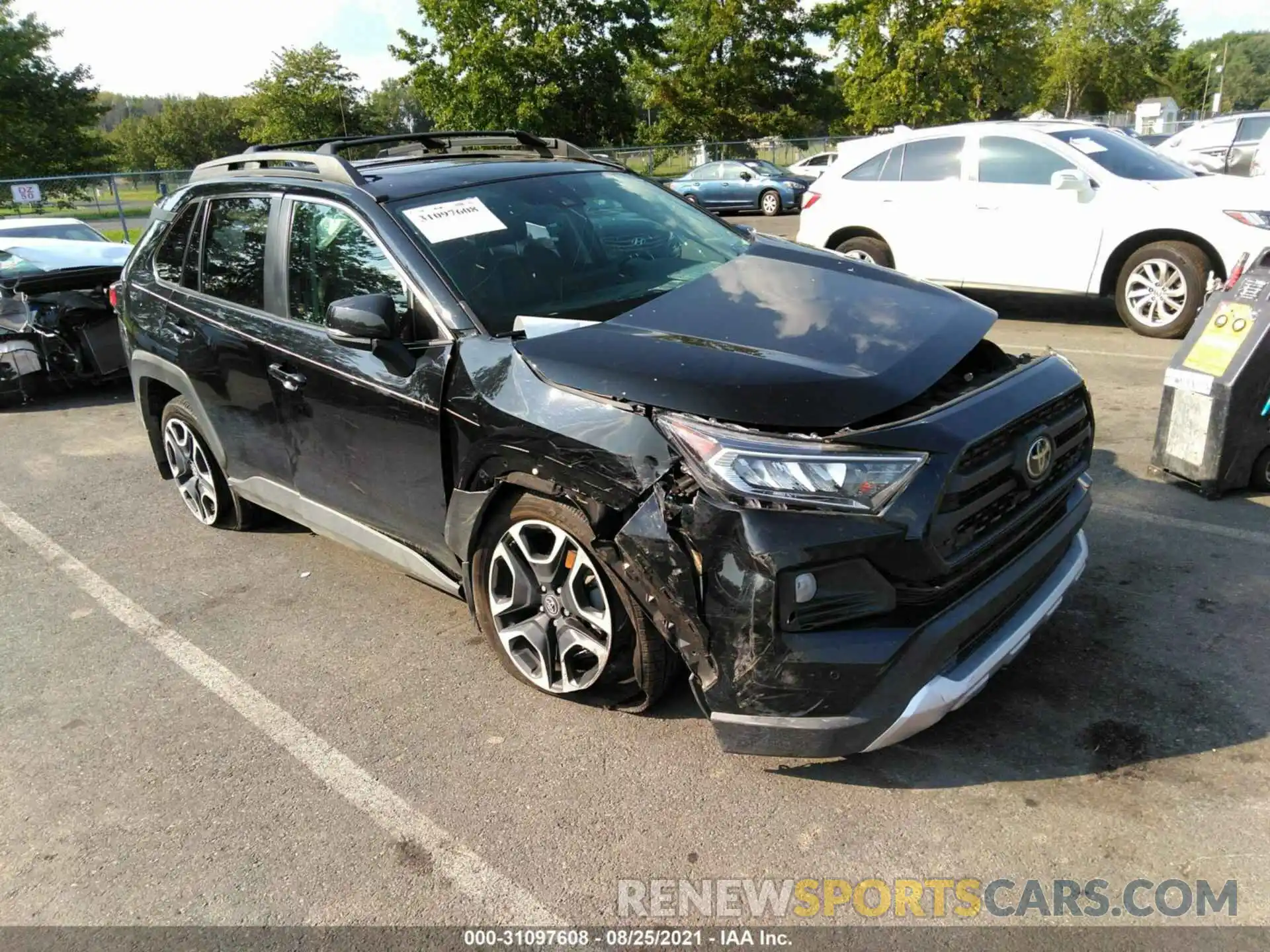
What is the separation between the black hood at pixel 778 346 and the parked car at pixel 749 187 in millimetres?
19895

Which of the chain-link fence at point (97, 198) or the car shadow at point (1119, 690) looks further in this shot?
the chain-link fence at point (97, 198)

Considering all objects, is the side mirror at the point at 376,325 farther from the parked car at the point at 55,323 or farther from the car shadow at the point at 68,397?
the car shadow at the point at 68,397

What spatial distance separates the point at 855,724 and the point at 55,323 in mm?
8403

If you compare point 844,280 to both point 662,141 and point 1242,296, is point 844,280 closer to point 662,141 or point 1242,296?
point 1242,296

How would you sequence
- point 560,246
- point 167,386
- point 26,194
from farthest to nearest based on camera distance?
1. point 26,194
2. point 167,386
3. point 560,246

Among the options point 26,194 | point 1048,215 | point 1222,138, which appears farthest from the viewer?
point 26,194

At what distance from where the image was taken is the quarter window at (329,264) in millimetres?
3611

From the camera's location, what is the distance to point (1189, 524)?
173 inches

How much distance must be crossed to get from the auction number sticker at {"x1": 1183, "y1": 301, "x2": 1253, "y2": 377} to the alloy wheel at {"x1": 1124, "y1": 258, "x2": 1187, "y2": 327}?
3.58 metres

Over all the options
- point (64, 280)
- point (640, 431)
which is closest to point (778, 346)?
point (640, 431)

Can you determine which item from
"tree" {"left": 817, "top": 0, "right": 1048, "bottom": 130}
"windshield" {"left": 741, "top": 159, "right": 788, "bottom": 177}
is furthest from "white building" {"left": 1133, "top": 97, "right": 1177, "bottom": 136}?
"windshield" {"left": 741, "top": 159, "right": 788, "bottom": 177}

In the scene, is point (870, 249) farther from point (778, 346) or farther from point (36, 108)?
point (36, 108)

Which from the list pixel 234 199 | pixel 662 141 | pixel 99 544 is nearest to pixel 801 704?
pixel 234 199

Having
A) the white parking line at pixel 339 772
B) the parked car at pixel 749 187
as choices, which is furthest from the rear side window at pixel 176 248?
the parked car at pixel 749 187
